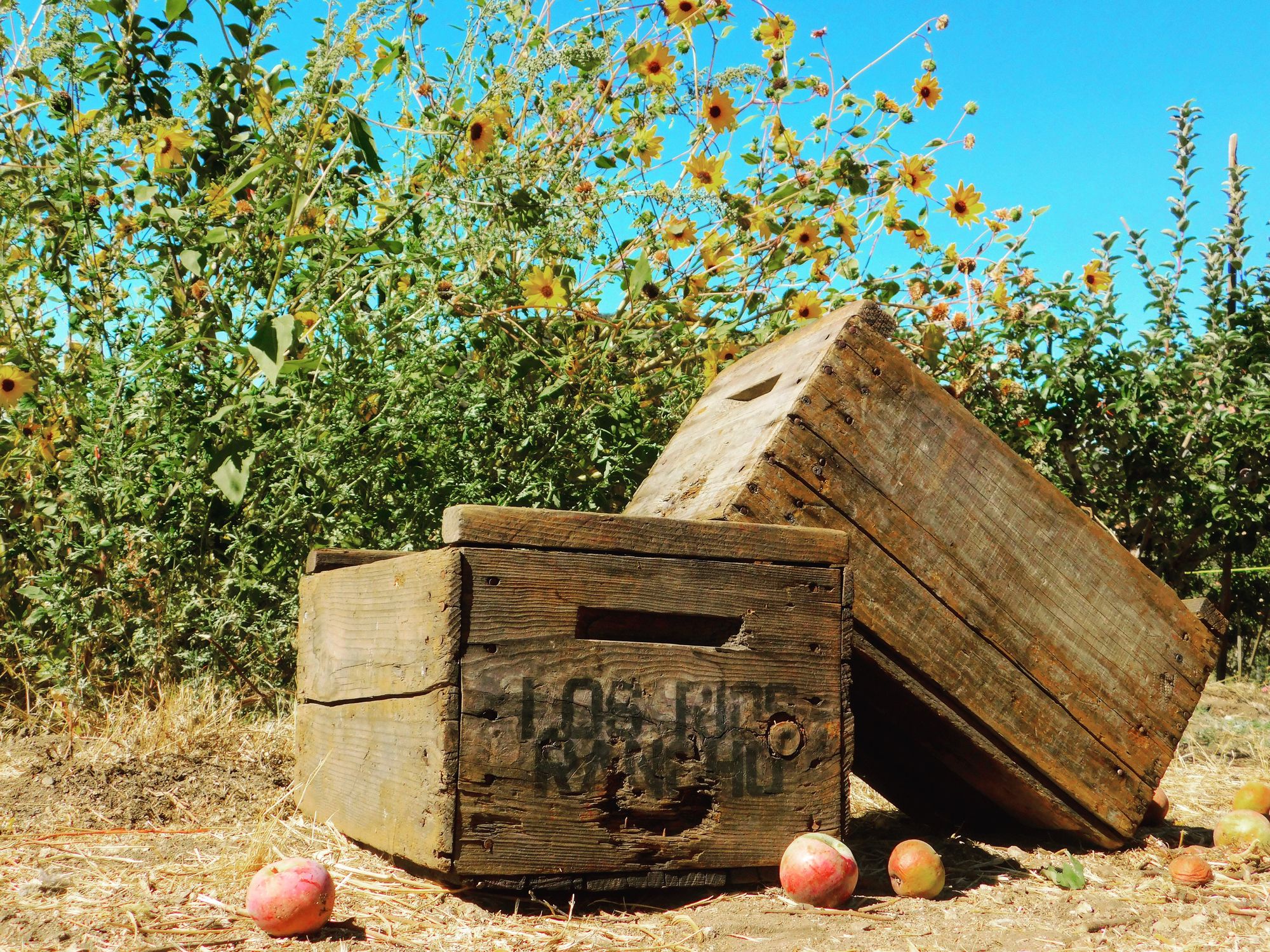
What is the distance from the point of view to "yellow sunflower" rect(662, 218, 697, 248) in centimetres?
371

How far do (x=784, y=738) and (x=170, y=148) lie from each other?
87.3 inches

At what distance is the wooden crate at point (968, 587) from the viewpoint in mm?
2150

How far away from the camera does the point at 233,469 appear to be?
2373 millimetres

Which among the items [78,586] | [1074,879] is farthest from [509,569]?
[78,586]

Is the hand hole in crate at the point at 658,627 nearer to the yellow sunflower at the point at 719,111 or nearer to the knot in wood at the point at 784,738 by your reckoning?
the knot in wood at the point at 784,738

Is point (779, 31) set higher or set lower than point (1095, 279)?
higher

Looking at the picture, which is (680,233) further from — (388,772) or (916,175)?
(388,772)

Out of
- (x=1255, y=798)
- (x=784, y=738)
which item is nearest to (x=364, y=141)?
(x=784, y=738)

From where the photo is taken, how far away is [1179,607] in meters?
2.41

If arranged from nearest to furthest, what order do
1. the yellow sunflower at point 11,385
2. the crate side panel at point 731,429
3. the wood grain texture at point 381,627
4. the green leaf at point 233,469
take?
the wood grain texture at point 381,627 < the crate side panel at point 731,429 < the green leaf at point 233,469 < the yellow sunflower at point 11,385

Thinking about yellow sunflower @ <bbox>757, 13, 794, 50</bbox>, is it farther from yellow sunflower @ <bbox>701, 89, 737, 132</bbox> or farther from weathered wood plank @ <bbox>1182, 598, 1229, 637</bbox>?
weathered wood plank @ <bbox>1182, 598, 1229, 637</bbox>

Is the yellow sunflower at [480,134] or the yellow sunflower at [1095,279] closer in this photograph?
the yellow sunflower at [480,134]

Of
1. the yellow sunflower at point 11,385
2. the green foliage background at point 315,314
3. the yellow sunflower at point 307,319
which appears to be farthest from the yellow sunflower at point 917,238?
the yellow sunflower at point 11,385

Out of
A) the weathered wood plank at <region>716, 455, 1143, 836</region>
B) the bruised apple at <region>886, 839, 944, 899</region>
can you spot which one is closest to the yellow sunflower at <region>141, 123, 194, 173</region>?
the weathered wood plank at <region>716, 455, 1143, 836</region>
